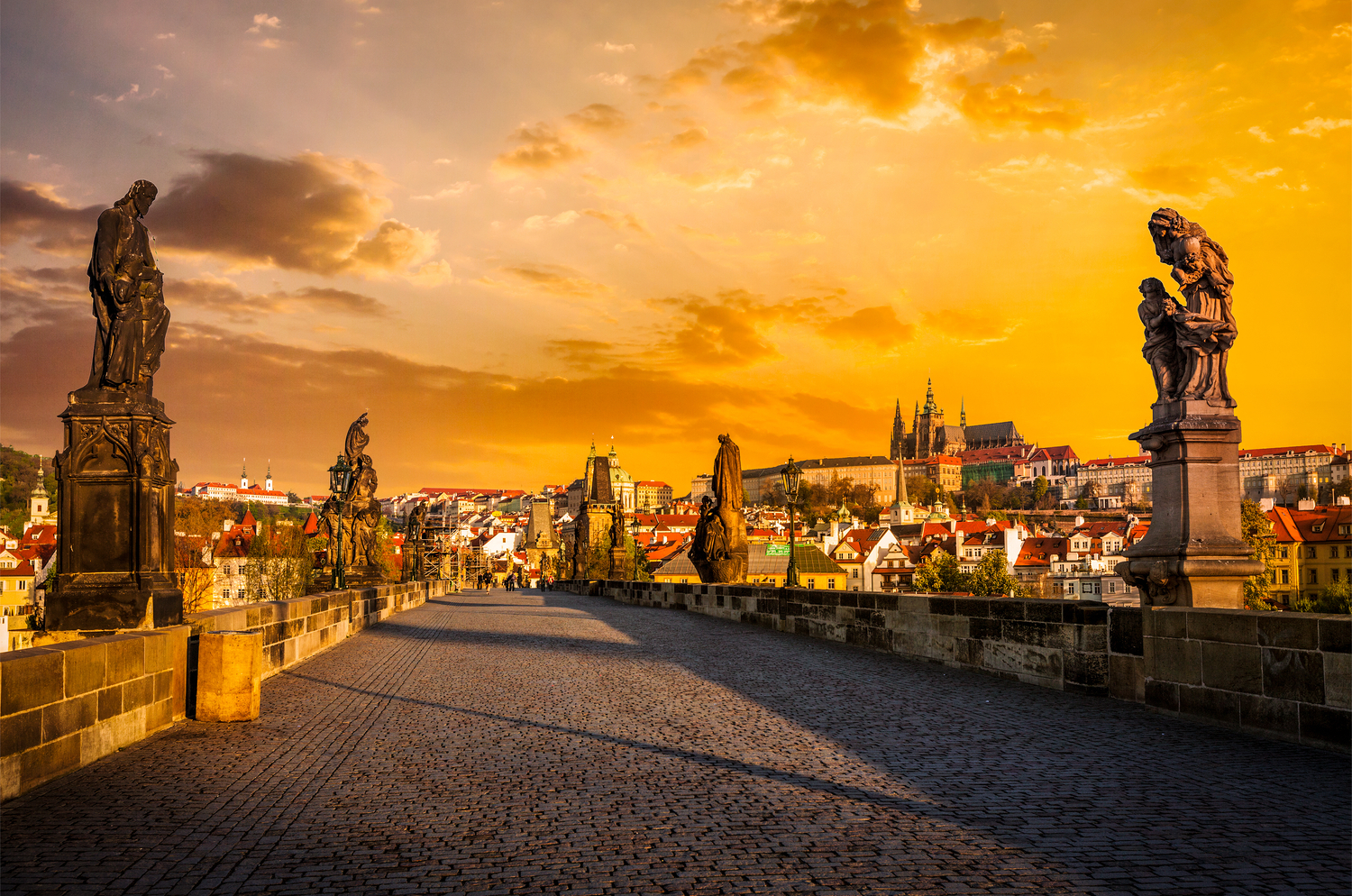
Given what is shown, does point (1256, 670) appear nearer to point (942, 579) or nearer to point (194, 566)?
point (194, 566)

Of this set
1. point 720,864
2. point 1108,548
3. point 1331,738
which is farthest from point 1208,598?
point 1108,548

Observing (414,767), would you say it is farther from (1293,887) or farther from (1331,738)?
(1331,738)

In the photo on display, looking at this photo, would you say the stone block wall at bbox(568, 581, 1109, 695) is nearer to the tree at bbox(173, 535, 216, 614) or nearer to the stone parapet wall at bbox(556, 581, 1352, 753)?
the stone parapet wall at bbox(556, 581, 1352, 753)

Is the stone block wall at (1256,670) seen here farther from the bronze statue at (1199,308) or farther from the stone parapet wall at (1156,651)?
the bronze statue at (1199,308)

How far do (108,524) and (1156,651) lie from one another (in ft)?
28.8

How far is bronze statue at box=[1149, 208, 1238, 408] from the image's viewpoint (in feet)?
30.4

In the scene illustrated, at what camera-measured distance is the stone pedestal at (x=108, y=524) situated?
822 cm

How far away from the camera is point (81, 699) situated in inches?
231

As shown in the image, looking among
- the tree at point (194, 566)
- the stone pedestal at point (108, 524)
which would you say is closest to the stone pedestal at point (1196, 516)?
the stone pedestal at point (108, 524)

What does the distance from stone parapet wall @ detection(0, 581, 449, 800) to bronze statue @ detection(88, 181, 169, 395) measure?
2.34 metres

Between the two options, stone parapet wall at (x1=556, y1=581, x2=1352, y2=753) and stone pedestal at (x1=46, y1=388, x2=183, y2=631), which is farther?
stone pedestal at (x1=46, y1=388, x2=183, y2=631)

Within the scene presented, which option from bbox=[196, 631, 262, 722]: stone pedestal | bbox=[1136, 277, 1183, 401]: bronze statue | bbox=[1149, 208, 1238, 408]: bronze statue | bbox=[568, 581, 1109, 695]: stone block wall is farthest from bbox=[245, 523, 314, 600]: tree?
bbox=[1149, 208, 1238, 408]: bronze statue

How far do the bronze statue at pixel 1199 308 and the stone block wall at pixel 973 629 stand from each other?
2.40m

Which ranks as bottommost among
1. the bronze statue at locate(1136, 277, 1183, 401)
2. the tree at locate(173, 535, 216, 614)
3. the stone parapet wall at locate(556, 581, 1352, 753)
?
the tree at locate(173, 535, 216, 614)
